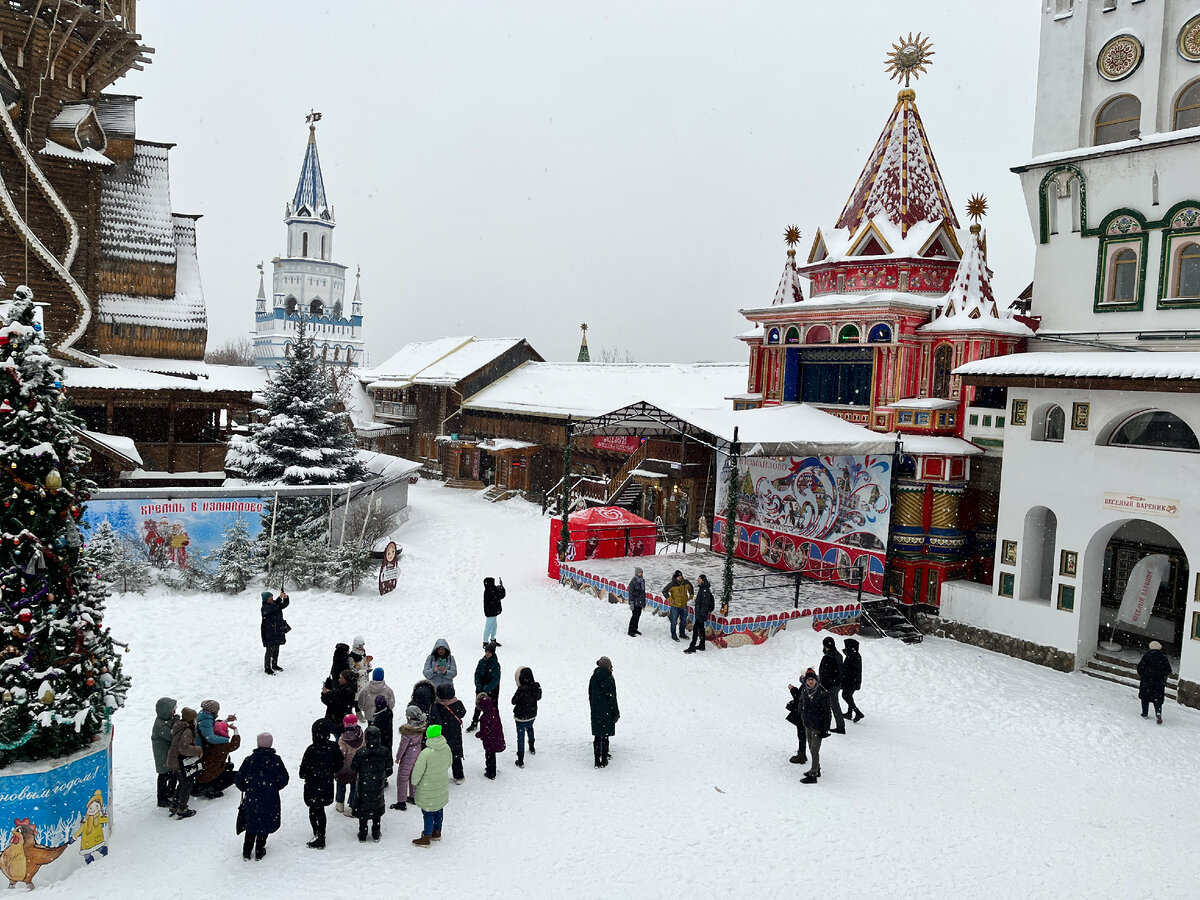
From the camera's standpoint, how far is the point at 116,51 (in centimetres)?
2455

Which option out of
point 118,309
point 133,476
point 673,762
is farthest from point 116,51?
point 673,762

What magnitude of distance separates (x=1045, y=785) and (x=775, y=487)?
1122 cm

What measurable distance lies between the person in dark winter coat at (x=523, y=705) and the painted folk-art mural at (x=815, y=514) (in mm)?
11179

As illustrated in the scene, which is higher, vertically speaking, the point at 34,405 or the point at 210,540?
the point at 34,405

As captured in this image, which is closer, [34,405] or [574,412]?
[34,405]

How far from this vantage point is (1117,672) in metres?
15.6

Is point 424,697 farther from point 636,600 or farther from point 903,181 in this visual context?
point 903,181

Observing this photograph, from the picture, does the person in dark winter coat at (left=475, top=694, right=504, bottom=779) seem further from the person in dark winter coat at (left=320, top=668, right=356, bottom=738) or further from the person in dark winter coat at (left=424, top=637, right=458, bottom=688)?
the person in dark winter coat at (left=320, top=668, right=356, bottom=738)

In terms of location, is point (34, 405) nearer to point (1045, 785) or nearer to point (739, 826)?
point (739, 826)

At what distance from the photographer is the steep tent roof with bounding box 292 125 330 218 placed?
72438 millimetres

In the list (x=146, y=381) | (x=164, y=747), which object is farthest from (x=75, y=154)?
(x=164, y=747)

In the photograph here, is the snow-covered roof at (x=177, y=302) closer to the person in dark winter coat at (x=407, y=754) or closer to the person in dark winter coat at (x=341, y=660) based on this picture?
the person in dark winter coat at (x=341, y=660)

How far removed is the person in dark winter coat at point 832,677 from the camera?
12172 millimetres

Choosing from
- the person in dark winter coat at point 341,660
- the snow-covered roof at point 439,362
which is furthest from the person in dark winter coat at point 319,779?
the snow-covered roof at point 439,362
